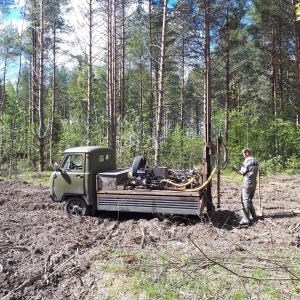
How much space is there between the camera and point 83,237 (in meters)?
6.64

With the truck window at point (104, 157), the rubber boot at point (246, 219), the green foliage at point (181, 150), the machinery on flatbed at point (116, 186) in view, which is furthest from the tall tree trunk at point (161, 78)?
the rubber boot at point (246, 219)

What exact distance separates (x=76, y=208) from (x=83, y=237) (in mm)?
1993

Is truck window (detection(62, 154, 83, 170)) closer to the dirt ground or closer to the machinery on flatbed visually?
the machinery on flatbed

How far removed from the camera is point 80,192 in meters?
8.31

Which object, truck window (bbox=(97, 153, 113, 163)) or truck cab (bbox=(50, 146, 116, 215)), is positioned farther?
truck window (bbox=(97, 153, 113, 163))

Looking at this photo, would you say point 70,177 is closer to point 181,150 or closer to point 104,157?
point 104,157

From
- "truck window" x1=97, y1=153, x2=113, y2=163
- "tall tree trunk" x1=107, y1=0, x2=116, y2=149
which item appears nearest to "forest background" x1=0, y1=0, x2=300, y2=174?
"tall tree trunk" x1=107, y1=0, x2=116, y2=149

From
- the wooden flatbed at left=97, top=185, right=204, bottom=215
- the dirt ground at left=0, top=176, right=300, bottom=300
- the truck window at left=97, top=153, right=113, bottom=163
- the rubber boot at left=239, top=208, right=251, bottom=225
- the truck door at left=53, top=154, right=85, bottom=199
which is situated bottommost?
the dirt ground at left=0, top=176, right=300, bottom=300

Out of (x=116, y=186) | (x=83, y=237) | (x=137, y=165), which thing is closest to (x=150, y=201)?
(x=116, y=186)

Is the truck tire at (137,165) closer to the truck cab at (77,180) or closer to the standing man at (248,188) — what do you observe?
the truck cab at (77,180)

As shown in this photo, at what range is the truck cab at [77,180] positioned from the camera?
8312 mm

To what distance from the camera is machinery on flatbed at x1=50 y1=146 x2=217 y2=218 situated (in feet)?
24.9

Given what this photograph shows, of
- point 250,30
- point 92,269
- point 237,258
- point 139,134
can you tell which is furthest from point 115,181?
point 250,30

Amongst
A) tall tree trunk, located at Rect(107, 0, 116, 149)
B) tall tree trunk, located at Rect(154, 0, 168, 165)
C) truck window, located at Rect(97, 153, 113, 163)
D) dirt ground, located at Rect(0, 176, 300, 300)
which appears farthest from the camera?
tall tree trunk, located at Rect(107, 0, 116, 149)
